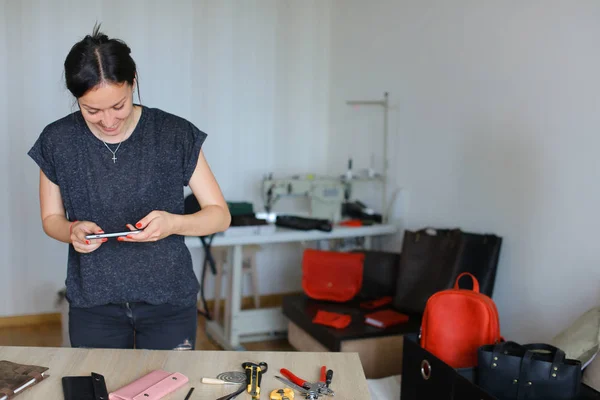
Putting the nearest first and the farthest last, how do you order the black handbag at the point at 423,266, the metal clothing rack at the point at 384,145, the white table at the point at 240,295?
the black handbag at the point at 423,266 < the white table at the point at 240,295 < the metal clothing rack at the point at 384,145

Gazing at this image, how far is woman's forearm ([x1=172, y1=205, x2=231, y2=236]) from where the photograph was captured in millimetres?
1551

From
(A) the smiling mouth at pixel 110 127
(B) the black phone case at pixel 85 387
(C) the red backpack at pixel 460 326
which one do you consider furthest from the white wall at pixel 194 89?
(B) the black phone case at pixel 85 387

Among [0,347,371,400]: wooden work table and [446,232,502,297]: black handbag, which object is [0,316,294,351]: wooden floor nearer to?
[446,232,502,297]: black handbag

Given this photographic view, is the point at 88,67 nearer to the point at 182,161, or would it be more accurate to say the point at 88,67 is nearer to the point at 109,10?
the point at 182,161

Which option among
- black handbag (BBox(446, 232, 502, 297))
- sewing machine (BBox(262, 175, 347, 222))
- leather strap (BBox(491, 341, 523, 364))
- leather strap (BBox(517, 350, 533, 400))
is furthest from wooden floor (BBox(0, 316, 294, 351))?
leather strap (BBox(517, 350, 533, 400))

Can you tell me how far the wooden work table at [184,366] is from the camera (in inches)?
50.7

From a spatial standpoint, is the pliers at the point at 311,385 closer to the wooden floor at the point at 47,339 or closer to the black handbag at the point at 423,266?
the black handbag at the point at 423,266

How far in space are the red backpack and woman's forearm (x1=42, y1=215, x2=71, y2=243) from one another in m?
1.33

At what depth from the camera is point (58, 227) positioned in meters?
1.61

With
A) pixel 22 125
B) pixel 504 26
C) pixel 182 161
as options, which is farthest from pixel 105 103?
pixel 22 125

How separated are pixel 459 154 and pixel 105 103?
6.98 ft

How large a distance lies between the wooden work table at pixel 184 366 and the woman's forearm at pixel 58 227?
29 cm

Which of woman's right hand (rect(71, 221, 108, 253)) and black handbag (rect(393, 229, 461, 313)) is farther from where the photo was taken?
black handbag (rect(393, 229, 461, 313))

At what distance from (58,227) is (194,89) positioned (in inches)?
111
